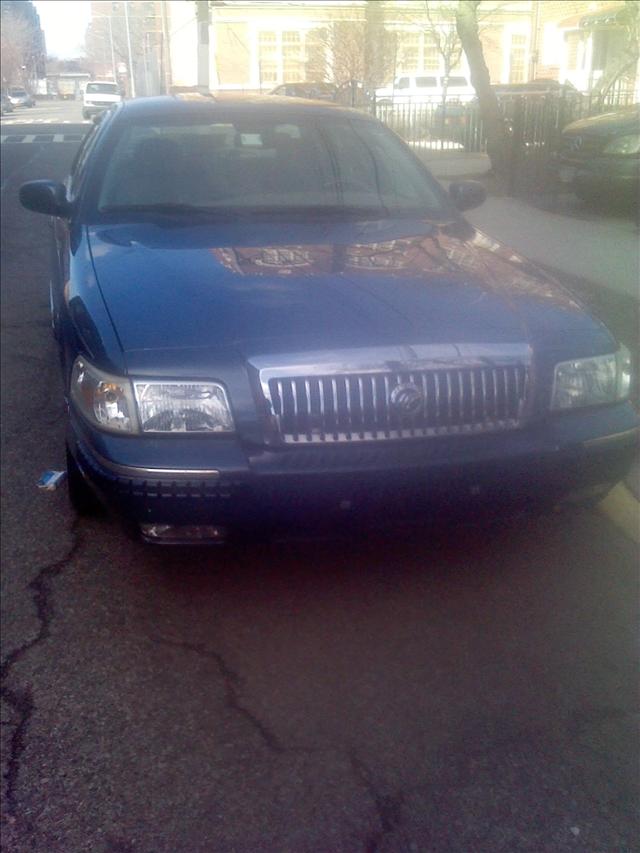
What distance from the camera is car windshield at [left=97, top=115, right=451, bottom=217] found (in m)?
4.43

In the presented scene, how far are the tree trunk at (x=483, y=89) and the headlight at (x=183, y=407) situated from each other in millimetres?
11196

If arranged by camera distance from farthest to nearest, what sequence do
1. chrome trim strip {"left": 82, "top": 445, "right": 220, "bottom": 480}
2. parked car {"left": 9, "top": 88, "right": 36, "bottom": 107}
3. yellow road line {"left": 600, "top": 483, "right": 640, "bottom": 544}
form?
parked car {"left": 9, "top": 88, "right": 36, "bottom": 107} < yellow road line {"left": 600, "top": 483, "right": 640, "bottom": 544} < chrome trim strip {"left": 82, "top": 445, "right": 220, "bottom": 480}

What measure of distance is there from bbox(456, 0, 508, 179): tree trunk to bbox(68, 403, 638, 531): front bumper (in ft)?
35.8

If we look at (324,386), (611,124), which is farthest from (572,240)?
(324,386)

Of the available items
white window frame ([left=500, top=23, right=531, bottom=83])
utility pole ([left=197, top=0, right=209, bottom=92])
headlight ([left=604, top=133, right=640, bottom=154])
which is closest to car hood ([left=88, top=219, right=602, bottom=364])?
headlight ([left=604, top=133, right=640, bottom=154])

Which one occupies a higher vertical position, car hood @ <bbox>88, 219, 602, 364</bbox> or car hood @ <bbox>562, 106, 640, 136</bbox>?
car hood @ <bbox>88, 219, 602, 364</bbox>

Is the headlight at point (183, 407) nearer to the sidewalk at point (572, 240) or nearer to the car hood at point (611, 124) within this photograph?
the sidewalk at point (572, 240)

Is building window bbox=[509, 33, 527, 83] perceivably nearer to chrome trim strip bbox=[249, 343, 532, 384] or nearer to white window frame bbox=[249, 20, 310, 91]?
white window frame bbox=[249, 20, 310, 91]

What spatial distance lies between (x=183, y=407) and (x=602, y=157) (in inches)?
315

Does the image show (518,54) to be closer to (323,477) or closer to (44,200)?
(44,200)

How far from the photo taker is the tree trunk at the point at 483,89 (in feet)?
44.2

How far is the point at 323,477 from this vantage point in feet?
9.37

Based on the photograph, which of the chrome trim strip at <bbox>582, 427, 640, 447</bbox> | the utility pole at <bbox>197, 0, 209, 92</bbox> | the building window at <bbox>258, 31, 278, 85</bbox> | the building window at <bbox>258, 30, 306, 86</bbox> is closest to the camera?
the chrome trim strip at <bbox>582, 427, 640, 447</bbox>

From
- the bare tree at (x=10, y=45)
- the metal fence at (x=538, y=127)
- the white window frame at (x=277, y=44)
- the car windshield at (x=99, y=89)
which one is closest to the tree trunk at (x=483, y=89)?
the metal fence at (x=538, y=127)
